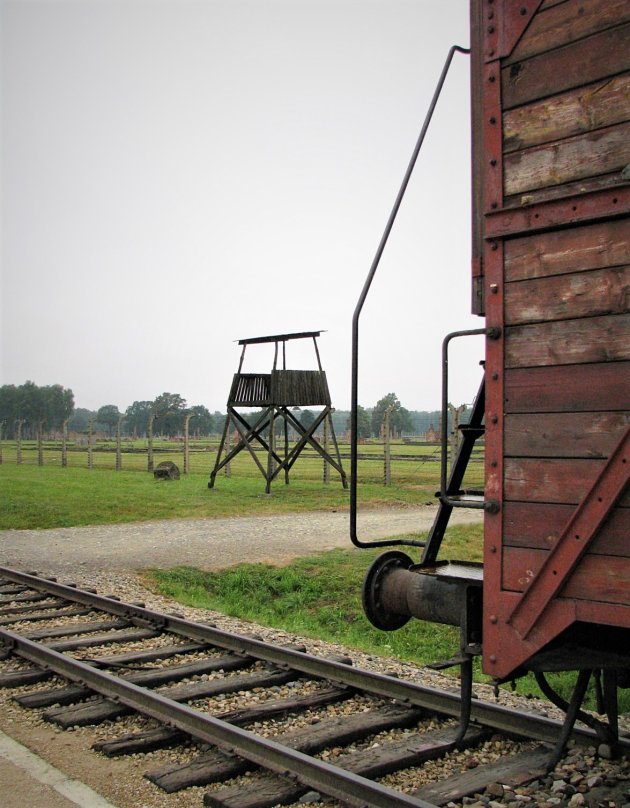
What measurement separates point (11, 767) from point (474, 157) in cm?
436

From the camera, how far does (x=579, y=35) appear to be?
11.4 feet

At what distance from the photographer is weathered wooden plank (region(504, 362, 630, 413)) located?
130 inches

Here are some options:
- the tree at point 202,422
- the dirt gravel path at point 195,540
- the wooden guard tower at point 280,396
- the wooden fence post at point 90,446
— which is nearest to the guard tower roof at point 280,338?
the wooden guard tower at point 280,396

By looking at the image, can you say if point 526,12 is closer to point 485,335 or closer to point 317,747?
point 485,335

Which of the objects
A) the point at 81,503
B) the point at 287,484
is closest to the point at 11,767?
the point at 81,503

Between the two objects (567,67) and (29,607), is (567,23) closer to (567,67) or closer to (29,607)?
(567,67)

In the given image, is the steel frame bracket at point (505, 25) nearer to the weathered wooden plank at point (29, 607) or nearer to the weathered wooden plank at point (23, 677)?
the weathered wooden plank at point (23, 677)

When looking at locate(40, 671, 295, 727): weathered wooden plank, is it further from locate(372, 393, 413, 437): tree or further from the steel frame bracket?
locate(372, 393, 413, 437): tree

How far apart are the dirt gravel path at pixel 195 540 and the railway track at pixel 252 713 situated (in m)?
4.59

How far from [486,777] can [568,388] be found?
2384mm

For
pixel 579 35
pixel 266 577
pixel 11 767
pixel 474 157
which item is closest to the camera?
pixel 579 35

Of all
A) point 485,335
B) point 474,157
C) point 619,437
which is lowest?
point 619,437

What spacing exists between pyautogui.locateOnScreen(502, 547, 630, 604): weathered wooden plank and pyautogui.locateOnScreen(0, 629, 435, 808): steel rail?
1.28 meters

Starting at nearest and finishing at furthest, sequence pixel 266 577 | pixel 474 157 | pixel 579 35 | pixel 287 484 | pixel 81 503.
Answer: pixel 579 35
pixel 474 157
pixel 266 577
pixel 81 503
pixel 287 484
